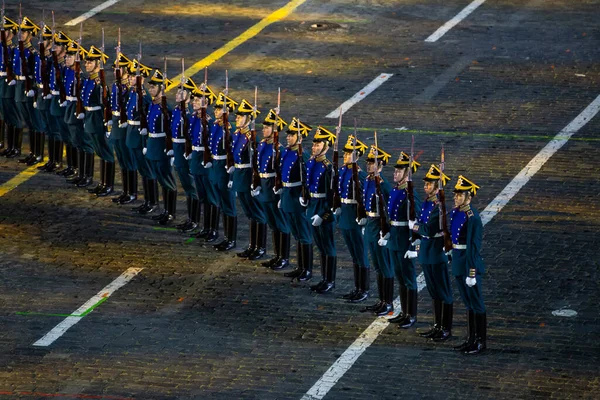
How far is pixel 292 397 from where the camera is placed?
21312mm

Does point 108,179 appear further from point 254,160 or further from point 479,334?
point 479,334

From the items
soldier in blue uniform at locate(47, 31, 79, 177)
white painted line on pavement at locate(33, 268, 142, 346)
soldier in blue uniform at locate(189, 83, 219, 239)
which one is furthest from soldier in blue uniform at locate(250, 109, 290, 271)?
soldier in blue uniform at locate(47, 31, 79, 177)

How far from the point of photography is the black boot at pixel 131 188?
28719 millimetres

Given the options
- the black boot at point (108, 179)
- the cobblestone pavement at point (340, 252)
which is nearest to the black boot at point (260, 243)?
the cobblestone pavement at point (340, 252)

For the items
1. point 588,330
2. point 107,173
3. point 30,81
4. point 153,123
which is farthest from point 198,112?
point 588,330

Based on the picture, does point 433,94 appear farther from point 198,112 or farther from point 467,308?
point 467,308

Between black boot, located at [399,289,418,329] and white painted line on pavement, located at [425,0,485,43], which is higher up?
white painted line on pavement, located at [425,0,485,43]

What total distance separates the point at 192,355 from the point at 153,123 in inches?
240

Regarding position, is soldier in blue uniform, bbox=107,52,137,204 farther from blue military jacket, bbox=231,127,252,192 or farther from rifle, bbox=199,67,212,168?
blue military jacket, bbox=231,127,252,192

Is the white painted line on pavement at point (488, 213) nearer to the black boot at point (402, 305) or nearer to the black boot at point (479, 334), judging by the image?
the black boot at point (402, 305)

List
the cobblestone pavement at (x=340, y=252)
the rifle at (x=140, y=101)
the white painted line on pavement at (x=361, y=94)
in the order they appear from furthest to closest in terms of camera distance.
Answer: the white painted line on pavement at (x=361, y=94) → the rifle at (x=140, y=101) → the cobblestone pavement at (x=340, y=252)

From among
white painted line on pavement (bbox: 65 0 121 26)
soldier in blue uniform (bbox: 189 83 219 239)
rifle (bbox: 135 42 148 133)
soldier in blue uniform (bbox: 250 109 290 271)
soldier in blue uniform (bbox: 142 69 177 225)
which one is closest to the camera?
soldier in blue uniform (bbox: 250 109 290 271)

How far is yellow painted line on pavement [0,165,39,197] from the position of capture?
97.0ft

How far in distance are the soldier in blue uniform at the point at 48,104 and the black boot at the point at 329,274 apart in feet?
24.5
